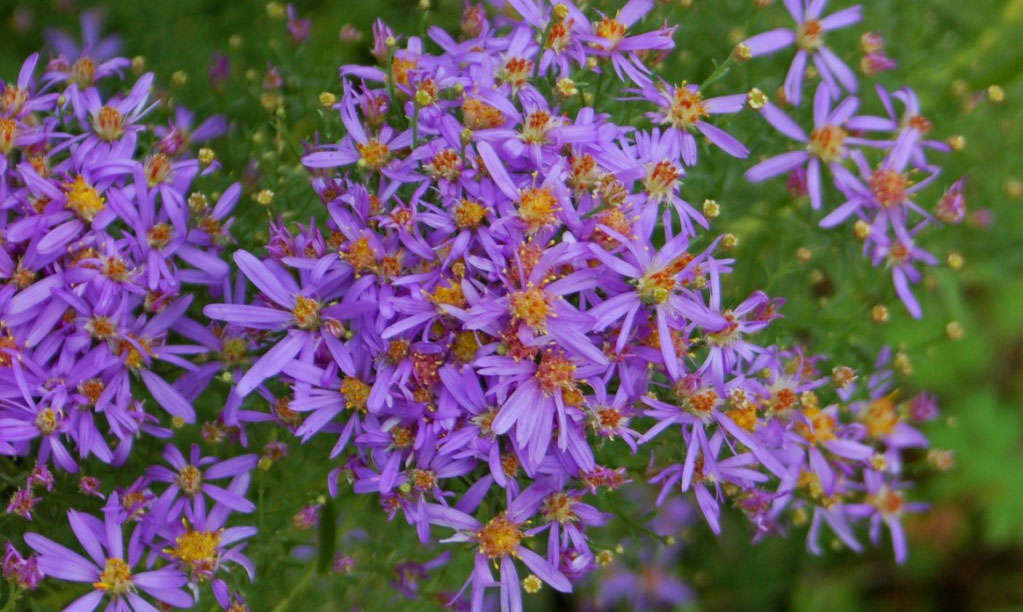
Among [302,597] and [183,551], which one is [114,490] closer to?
[183,551]

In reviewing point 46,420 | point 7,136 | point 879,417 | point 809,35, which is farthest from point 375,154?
point 879,417

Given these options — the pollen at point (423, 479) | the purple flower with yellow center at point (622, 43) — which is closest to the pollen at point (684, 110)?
the purple flower with yellow center at point (622, 43)

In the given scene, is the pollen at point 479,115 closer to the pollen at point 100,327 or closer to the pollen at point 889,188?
the pollen at point 100,327

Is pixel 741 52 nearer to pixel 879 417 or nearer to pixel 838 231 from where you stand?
pixel 838 231

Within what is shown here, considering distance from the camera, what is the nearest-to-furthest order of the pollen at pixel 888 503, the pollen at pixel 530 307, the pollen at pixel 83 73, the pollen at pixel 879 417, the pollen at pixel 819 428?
the pollen at pixel 530 307
the pollen at pixel 83 73
the pollen at pixel 819 428
the pollen at pixel 879 417
the pollen at pixel 888 503

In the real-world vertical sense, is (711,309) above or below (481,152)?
below

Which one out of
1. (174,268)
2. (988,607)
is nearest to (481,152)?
(174,268)
